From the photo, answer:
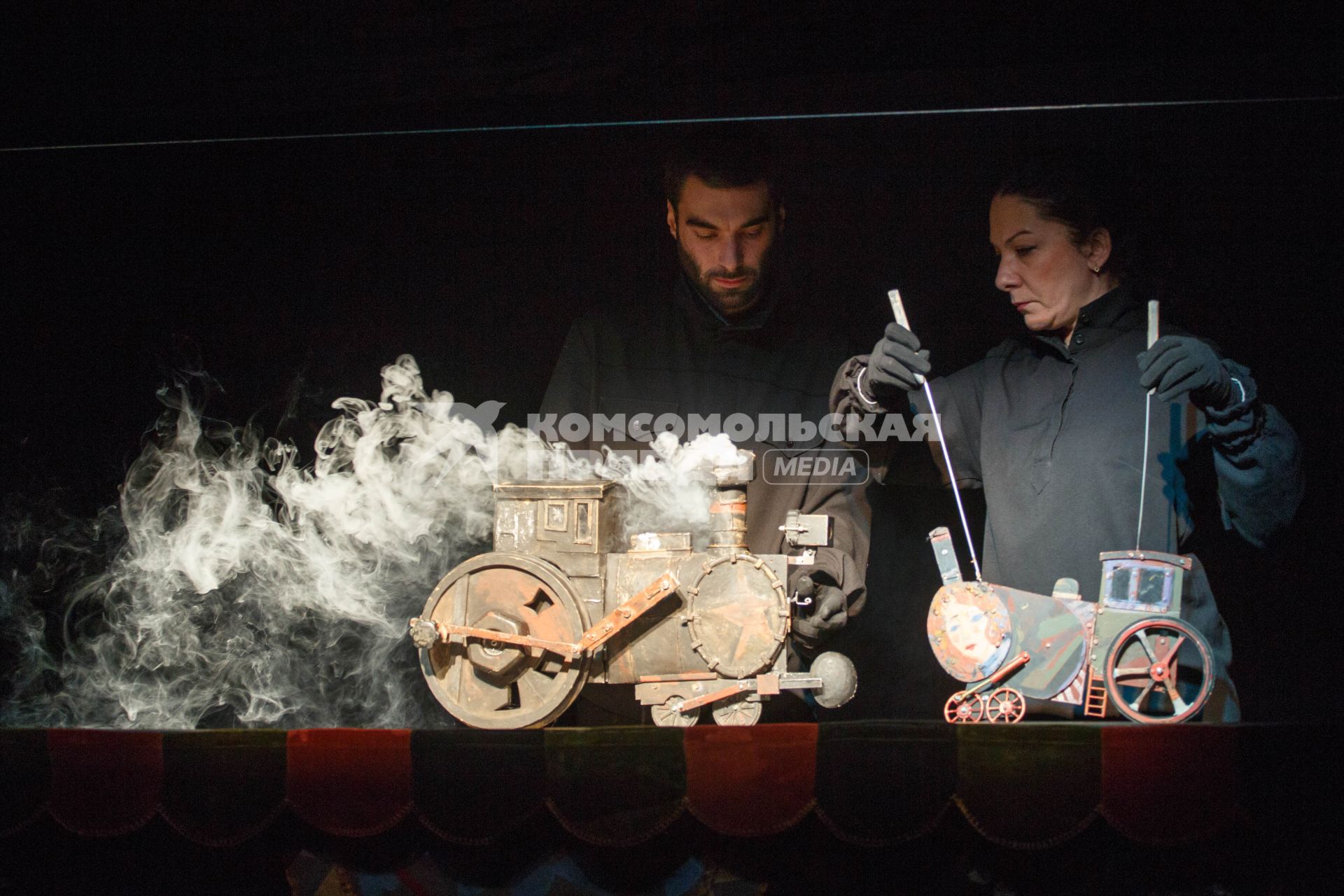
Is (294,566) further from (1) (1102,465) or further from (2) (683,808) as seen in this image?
(1) (1102,465)

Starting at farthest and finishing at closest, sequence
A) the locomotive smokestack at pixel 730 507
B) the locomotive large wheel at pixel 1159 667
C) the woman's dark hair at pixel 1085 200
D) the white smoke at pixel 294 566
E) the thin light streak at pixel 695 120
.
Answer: the white smoke at pixel 294 566 → the thin light streak at pixel 695 120 → the woman's dark hair at pixel 1085 200 → the locomotive smokestack at pixel 730 507 → the locomotive large wheel at pixel 1159 667

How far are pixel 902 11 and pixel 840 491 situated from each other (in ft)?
4.19

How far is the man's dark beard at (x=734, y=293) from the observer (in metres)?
2.68

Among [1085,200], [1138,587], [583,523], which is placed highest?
[1085,200]

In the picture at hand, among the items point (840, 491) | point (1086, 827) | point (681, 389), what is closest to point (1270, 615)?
point (1086, 827)

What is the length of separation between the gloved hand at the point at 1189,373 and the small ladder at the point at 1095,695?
0.64 m

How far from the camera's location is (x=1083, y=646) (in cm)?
221

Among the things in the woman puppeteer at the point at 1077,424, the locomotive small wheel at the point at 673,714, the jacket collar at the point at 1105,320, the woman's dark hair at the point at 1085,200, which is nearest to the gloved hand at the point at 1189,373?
the woman puppeteer at the point at 1077,424

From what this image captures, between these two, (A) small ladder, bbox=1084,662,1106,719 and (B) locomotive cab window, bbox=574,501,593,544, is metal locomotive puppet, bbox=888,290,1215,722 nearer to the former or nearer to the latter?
(A) small ladder, bbox=1084,662,1106,719

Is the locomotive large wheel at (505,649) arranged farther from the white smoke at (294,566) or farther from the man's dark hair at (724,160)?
the man's dark hair at (724,160)

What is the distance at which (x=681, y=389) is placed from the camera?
2.74 m

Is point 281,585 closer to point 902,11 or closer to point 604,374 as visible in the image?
point 604,374

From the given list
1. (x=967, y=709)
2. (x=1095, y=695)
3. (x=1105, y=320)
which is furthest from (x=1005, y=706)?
(x=1105, y=320)

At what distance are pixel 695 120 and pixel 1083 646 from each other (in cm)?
170
